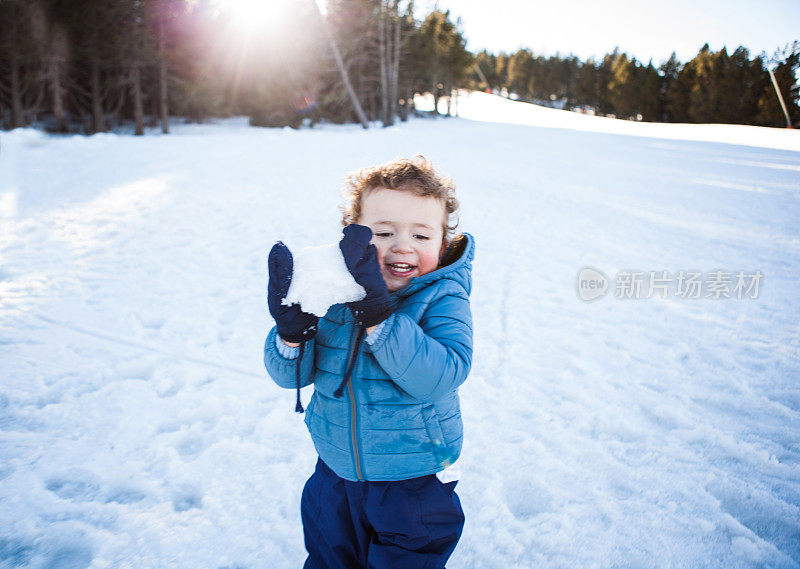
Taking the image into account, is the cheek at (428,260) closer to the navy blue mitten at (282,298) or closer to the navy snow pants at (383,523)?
the navy blue mitten at (282,298)

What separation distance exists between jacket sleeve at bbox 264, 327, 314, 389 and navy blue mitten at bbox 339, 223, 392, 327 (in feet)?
1.19

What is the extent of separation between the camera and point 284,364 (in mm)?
1477

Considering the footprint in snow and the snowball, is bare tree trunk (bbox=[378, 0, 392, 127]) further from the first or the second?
the snowball

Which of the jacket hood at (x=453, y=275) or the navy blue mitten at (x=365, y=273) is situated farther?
the jacket hood at (x=453, y=275)

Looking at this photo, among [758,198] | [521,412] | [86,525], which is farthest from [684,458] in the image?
[758,198]

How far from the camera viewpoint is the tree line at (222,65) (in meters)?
15.8

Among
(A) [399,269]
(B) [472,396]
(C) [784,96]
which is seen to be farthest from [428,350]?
(C) [784,96]

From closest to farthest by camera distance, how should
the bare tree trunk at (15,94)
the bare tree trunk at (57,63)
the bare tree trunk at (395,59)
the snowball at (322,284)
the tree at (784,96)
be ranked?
1. the snowball at (322,284)
2. the bare tree trunk at (15,94)
3. the bare tree trunk at (57,63)
4. the bare tree trunk at (395,59)
5. the tree at (784,96)

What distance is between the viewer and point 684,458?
256cm

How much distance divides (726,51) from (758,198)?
40352 mm

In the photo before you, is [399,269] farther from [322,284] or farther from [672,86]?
[672,86]

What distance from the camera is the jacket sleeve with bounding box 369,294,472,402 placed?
1296 mm

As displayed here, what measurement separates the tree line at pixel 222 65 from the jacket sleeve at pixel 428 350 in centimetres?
2038

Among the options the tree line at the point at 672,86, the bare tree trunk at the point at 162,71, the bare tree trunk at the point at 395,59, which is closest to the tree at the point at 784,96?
the tree line at the point at 672,86
